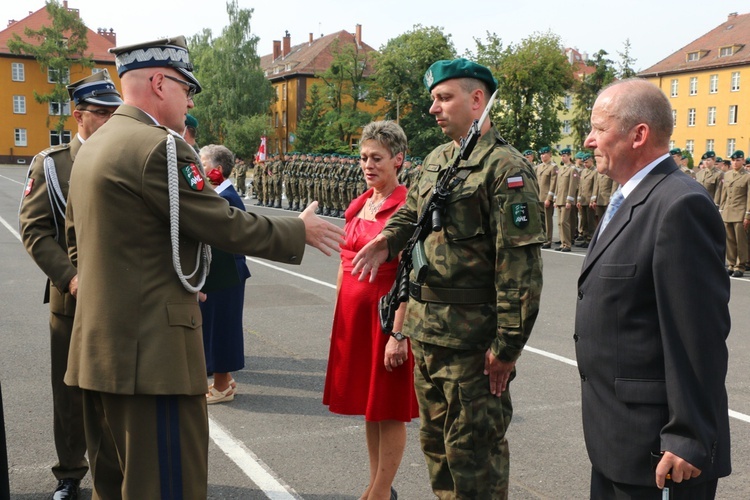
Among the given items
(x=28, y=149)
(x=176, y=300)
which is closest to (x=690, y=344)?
(x=176, y=300)

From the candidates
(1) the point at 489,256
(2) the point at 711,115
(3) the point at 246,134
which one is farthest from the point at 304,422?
(2) the point at 711,115

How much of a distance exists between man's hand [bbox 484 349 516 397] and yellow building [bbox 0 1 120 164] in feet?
264

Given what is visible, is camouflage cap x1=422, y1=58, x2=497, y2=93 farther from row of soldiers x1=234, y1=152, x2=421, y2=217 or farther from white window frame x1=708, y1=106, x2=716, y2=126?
white window frame x1=708, y1=106, x2=716, y2=126

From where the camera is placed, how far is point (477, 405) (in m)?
3.28

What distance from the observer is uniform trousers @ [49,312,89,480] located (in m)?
4.06

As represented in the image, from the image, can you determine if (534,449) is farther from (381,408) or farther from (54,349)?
(54,349)

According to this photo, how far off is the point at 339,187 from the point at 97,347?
23.9 metres

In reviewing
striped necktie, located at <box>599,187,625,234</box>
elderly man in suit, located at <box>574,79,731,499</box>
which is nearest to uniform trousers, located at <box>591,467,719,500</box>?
elderly man in suit, located at <box>574,79,731,499</box>

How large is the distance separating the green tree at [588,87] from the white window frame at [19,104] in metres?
54.0

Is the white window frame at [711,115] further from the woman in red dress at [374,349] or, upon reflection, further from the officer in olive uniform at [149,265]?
the officer in olive uniform at [149,265]

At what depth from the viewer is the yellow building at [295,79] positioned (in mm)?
82688

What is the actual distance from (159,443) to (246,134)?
68337 mm

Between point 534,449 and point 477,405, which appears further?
point 534,449

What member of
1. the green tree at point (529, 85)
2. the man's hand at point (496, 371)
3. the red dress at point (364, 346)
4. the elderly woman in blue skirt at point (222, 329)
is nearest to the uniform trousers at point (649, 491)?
the man's hand at point (496, 371)
